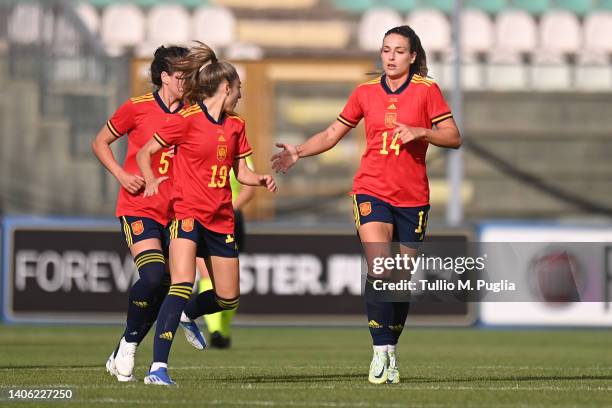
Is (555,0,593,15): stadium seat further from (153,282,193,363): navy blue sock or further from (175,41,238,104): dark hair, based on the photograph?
(153,282,193,363): navy blue sock

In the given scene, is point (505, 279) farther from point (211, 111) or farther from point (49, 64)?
point (211, 111)

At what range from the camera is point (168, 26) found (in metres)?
22.3

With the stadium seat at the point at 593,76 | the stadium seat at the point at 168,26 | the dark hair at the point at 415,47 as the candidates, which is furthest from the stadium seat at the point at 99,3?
the dark hair at the point at 415,47

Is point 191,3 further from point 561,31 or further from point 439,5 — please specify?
point 561,31

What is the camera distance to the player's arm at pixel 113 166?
8.25 meters

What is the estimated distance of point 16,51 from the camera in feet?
59.7

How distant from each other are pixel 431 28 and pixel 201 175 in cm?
1457

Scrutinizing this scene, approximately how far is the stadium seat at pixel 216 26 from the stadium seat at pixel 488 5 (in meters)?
4.19

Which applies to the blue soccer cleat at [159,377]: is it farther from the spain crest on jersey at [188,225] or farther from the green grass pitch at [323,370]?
the spain crest on jersey at [188,225]

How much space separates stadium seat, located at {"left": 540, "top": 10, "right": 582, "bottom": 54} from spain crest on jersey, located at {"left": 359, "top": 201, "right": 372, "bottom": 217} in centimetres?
1528

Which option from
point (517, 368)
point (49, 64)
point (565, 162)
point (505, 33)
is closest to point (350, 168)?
point (565, 162)

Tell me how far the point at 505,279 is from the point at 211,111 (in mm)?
8352

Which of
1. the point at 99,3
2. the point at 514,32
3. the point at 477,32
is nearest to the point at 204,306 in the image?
the point at 99,3

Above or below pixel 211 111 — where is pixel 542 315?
below
